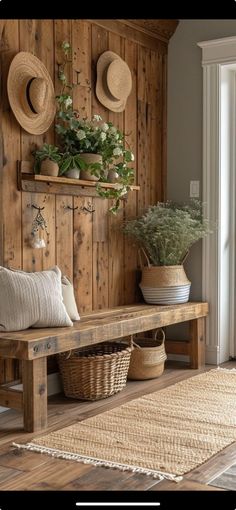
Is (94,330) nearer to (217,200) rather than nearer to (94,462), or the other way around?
(94,462)

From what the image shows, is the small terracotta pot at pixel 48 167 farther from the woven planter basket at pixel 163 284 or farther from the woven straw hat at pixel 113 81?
the woven planter basket at pixel 163 284

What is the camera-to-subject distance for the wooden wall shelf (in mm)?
3715

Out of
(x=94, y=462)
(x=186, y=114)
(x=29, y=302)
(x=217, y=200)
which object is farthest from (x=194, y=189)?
(x=94, y=462)

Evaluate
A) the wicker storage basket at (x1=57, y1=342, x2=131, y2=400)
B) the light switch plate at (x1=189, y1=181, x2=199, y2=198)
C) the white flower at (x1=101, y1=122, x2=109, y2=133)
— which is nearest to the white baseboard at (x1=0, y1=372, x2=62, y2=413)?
the wicker storage basket at (x1=57, y1=342, x2=131, y2=400)

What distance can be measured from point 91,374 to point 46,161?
1.20 metres

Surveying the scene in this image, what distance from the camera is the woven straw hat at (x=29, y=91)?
3.64m

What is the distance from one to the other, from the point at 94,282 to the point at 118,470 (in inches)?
71.6

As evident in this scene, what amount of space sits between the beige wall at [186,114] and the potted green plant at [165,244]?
268 mm

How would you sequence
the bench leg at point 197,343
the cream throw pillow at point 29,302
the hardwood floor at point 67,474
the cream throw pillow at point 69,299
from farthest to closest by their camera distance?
the bench leg at point 197,343 → the cream throw pillow at point 69,299 → the cream throw pillow at point 29,302 → the hardwood floor at point 67,474

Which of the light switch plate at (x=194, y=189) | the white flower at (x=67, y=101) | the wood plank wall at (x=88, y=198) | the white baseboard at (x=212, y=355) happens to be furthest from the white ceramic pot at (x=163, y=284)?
the white flower at (x=67, y=101)

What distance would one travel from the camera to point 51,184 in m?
3.91

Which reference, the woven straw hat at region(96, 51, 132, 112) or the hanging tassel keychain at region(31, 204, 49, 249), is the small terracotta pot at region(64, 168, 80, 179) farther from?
the woven straw hat at region(96, 51, 132, 112)

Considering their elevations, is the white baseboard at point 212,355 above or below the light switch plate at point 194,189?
below
